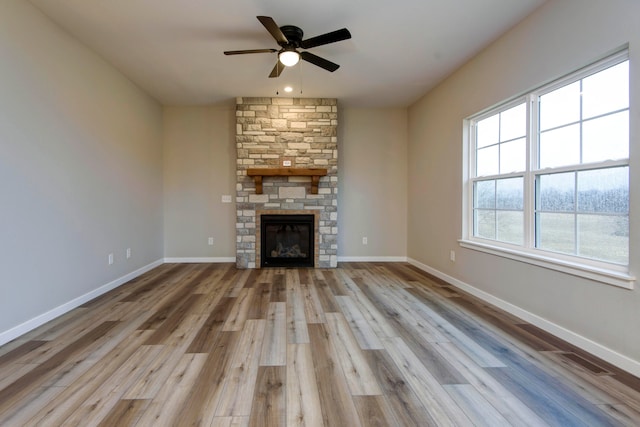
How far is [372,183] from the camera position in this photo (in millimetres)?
5215

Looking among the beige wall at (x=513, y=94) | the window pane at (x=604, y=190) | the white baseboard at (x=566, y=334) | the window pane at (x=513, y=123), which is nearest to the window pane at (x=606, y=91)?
the beige wall at (x=513, y=94)

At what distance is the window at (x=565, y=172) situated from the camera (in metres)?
1.97

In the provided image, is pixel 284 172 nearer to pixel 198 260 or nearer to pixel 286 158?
pixel 286 158

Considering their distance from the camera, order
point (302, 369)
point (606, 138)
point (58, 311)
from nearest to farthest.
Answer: point (302, 369)
point (606, 138)
point (58, 311)

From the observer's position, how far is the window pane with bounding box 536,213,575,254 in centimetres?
229

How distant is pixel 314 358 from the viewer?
6.39 ft

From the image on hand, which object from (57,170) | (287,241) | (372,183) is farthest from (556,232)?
(57,170)

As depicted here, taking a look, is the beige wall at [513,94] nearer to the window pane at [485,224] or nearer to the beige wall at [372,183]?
the window pane at [485,224]

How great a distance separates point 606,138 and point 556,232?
78 centimetres

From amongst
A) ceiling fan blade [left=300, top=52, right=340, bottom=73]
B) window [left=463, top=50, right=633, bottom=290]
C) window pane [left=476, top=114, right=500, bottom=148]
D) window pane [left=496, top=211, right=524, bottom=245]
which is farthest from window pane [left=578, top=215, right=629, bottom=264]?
ceiling fan blade [left=300, top=52, right=340, bottom=73]

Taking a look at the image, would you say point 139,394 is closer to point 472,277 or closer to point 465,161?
point 472,277

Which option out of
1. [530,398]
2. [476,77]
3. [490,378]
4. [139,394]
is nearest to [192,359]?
[139,394]

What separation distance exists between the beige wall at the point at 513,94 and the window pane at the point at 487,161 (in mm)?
232

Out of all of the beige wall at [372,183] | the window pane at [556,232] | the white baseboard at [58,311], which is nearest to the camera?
the white baseboard at [58,311]
